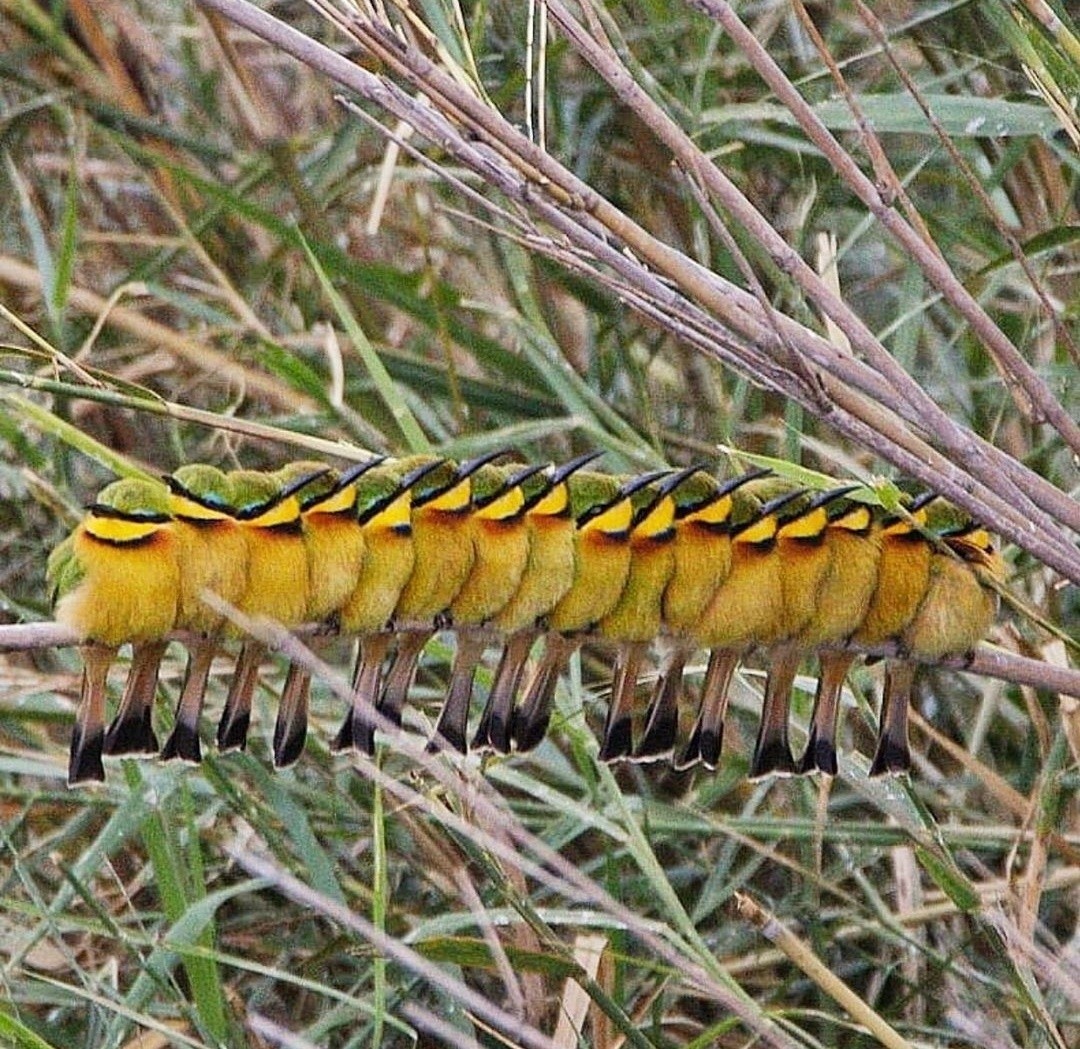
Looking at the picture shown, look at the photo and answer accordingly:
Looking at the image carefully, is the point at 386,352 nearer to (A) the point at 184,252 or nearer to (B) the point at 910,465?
(A) the point at 184,252

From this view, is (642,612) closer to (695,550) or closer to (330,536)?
(695,550)

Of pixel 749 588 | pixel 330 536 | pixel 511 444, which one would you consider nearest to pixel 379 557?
pixel 330 536

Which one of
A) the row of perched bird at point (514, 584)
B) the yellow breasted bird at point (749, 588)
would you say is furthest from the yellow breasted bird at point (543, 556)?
the yellow breasted bird at point (749, 588)

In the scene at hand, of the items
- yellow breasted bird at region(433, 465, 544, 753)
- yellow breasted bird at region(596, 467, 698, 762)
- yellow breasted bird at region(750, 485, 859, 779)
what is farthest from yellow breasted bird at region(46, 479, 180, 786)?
yellow breasted bird at region(750, 485, 859, 779)

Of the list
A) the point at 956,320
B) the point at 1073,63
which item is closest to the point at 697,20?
the point at 956,320

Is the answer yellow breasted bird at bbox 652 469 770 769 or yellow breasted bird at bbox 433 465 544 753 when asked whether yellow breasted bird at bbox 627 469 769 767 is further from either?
yellow breasted bird at bbox 433 465 544 753
